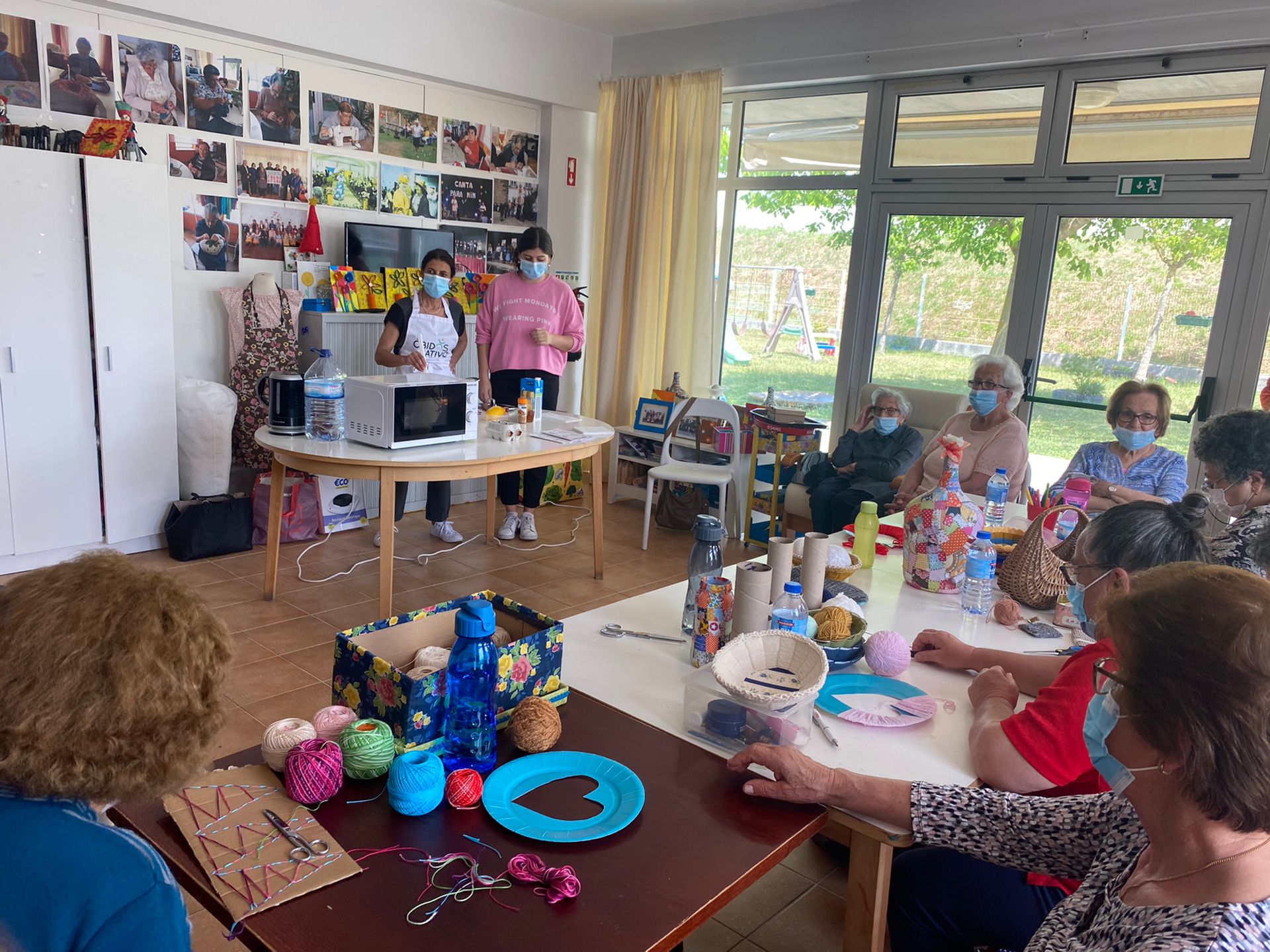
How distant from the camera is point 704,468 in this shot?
16.1ft

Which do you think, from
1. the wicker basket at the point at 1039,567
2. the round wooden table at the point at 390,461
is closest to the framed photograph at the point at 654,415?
the round wooden table at the point at 390,461

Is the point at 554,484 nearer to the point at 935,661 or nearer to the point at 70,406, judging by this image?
the point at 70,406

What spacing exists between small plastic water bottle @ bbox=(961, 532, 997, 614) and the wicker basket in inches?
3.5

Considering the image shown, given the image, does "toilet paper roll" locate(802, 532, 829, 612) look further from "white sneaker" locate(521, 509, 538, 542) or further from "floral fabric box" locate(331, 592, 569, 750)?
"white sneaker" locate(521, 509, 538, 542)

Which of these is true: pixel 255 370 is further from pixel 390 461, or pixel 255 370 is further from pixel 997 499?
pixel 997 499

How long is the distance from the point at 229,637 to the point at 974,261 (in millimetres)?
4685

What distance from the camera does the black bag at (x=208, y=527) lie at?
13.5ft

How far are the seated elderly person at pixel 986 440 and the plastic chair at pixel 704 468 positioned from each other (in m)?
1.12

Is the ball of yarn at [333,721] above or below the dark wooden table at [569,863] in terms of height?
above

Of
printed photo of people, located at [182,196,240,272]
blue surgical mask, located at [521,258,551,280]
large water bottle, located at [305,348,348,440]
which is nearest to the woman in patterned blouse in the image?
large water bottle, located at [305,348,348,440]

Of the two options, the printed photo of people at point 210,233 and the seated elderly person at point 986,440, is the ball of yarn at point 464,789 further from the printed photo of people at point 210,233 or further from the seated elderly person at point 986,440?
the printed photo of people at point 210,233

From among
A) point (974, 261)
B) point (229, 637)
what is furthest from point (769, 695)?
point (974, 261)

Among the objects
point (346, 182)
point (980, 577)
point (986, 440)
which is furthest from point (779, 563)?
point (346, 182)

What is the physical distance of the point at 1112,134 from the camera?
14.2 ft
